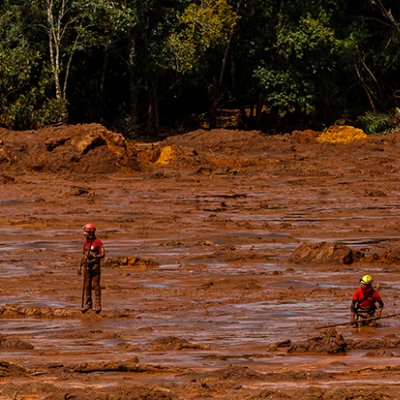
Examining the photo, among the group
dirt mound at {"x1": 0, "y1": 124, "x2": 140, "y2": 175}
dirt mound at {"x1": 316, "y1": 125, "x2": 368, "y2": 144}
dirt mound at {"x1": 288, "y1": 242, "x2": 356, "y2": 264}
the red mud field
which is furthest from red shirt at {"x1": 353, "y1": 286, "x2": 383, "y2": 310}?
dirt mound at {"x1": 316, "y1": 125, "x2": 368, "y2": 144}

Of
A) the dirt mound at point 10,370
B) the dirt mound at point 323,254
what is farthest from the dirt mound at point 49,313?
the dirt mound at point 323,254

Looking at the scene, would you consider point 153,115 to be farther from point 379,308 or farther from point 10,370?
point 10,370

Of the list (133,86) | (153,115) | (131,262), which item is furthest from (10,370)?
(153,115)

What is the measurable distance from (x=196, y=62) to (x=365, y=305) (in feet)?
113

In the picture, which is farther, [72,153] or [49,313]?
Result: [72,153]

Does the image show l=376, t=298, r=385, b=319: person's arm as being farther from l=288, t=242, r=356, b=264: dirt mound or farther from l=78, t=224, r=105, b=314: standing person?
l=288, t=242, r=356, b=264: dirt mound

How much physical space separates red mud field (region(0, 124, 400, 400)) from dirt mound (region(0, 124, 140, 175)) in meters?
0.05

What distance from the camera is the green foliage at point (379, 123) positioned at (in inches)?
2046

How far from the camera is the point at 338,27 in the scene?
5544cm

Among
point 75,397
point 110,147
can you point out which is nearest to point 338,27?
point 110,147

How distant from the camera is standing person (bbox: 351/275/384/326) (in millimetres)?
16172

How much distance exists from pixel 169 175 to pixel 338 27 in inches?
684

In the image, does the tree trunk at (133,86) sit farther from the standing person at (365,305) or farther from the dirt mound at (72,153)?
the standing person at (365,305)

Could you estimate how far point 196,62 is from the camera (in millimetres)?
50125
